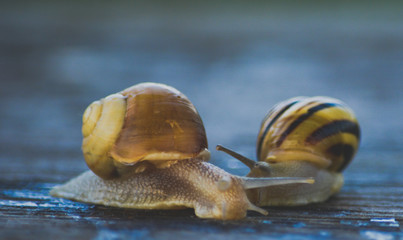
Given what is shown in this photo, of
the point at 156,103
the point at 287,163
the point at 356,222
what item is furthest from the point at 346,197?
the point at 156,103

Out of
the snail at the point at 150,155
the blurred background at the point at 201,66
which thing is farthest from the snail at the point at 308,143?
the blurred background at the point at 201,66

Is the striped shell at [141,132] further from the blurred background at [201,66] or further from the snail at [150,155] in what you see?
the blurred background at [201,66]

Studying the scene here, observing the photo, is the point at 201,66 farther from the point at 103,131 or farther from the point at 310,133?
the point at 103,131

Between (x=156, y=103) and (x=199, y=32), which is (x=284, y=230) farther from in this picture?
(x=199, y=32)

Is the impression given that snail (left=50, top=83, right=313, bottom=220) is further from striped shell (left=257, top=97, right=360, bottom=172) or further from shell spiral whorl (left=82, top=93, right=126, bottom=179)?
striped shell (left=257, top=97, right=360, bottom=172)

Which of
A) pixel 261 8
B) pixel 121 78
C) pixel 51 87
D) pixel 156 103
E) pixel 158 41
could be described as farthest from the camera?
pixel 261 8

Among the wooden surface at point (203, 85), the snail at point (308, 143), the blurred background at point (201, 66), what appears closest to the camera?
the wooden surface at point (203, 85)

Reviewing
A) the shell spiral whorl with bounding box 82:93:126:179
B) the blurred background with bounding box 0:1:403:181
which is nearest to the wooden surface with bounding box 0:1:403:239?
the blurred background with bounding box 0:1:403:181
